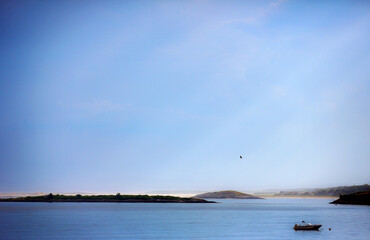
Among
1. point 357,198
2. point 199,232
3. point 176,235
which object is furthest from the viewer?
point 357,198

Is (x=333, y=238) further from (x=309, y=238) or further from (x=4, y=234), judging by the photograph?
(x=4, y=234)

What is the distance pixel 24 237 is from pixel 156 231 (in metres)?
19.8

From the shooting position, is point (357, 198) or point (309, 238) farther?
point (357, 198)

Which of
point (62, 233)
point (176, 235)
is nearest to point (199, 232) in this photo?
point (176, 235)

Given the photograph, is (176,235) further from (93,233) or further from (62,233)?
(62,233)

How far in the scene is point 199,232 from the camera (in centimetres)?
6506

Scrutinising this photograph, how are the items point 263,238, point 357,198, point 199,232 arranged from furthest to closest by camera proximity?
point 357,198 → point 199,232 → point 263,238

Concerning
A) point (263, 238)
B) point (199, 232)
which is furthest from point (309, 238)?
point (199, 232)

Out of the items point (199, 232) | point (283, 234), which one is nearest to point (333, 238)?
point (283, 234)

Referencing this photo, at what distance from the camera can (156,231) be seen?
215ft

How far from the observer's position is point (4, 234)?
6000 cm

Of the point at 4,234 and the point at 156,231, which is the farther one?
the point at 156,231

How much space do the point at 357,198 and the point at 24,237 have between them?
174400 millimetres

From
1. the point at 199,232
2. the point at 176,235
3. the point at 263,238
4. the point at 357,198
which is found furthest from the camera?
the point at 357,198
